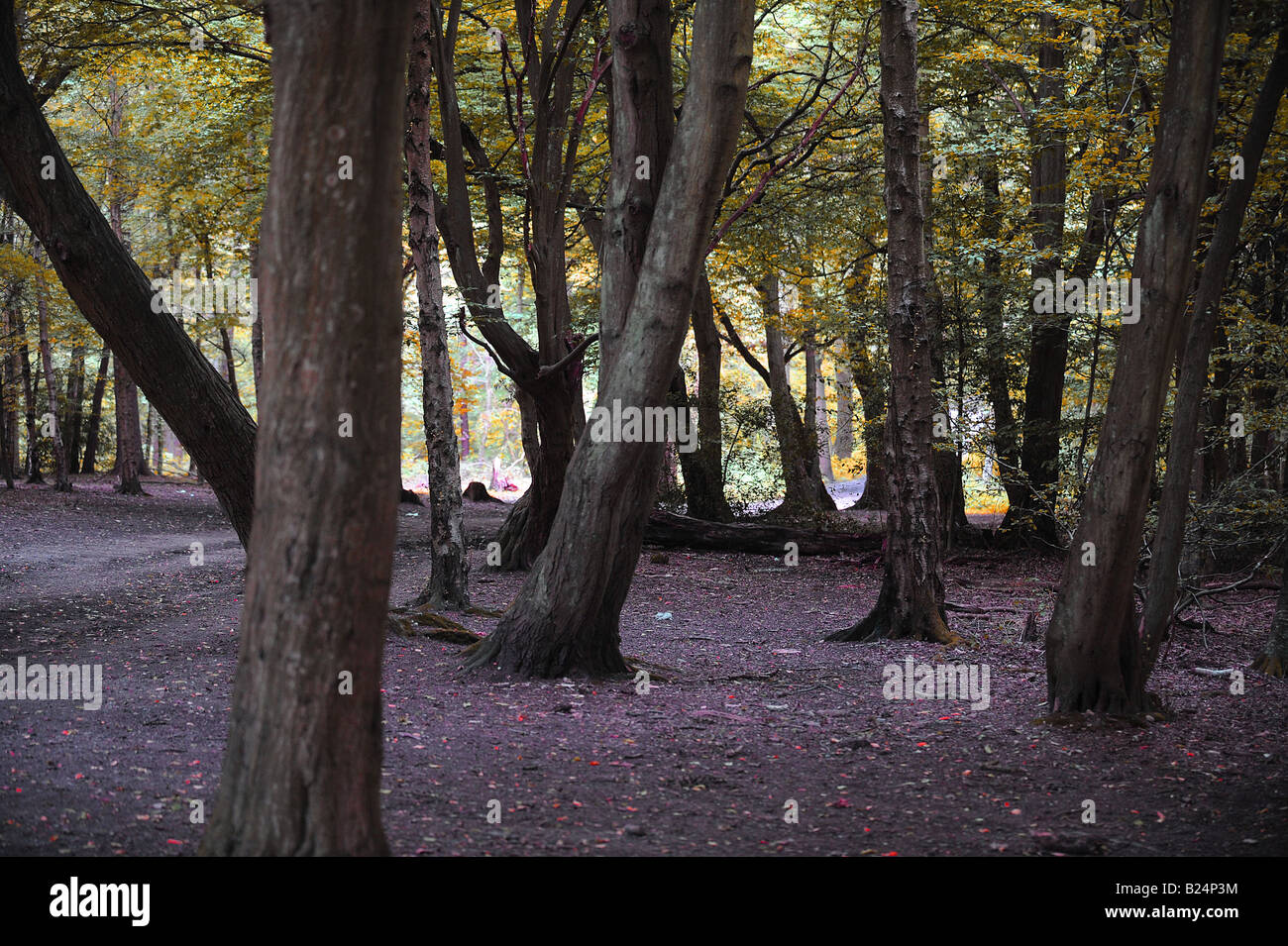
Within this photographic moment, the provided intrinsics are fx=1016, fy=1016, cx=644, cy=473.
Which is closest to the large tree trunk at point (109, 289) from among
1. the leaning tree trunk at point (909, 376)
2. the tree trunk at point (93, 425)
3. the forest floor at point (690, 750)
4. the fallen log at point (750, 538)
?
the forest floor at point (690, 750)

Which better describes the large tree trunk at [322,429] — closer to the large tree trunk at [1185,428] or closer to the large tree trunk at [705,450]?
the large tree trunk at [1185,428]

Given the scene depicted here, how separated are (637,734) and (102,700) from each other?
3120mm

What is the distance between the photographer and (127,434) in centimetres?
1983

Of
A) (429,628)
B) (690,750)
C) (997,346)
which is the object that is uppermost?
(997,346)

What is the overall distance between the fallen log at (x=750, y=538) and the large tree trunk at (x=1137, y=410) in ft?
27.8

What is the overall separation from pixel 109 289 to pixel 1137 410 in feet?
21.1

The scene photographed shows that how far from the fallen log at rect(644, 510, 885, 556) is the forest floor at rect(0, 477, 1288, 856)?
4.74 metres

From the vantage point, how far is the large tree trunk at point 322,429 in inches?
113

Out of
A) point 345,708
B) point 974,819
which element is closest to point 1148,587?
point 974,819

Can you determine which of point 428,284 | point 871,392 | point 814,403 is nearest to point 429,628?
point 428,284

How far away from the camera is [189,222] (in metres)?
18.3

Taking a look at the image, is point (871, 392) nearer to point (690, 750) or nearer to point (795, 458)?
point (795, 458)

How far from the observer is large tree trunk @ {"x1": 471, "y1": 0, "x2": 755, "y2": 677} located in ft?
21.4

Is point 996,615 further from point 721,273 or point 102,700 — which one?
point 721,273
